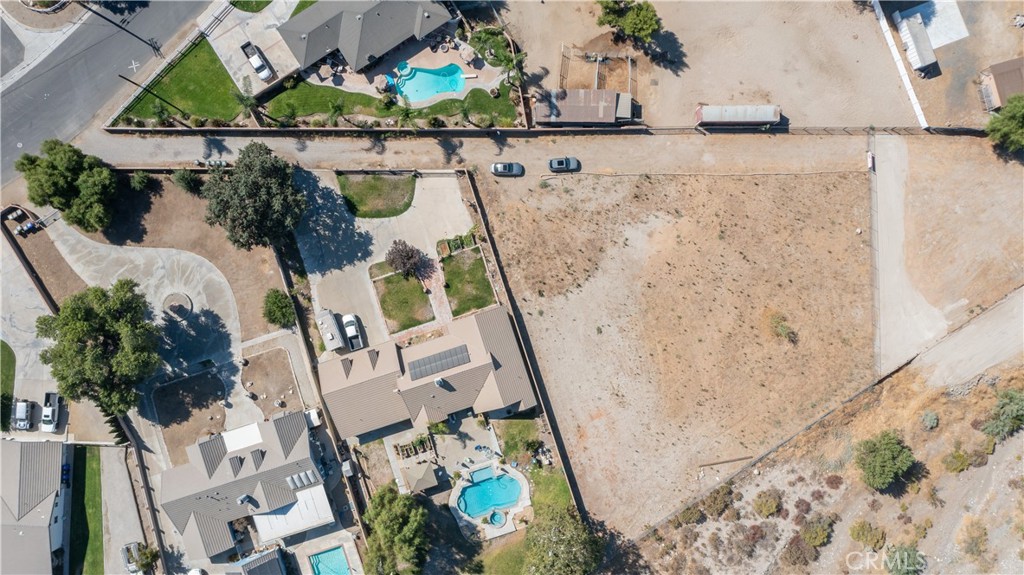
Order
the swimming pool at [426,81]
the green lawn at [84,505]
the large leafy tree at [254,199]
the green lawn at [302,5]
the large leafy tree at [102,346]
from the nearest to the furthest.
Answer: the large leafy tree at [102,346] < the large leafy tree at [254,199] < the green lawn at [302,5] < the green lawn at [84,505] < the swimming pool at [426,81]

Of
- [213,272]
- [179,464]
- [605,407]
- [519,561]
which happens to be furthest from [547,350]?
[179,464]

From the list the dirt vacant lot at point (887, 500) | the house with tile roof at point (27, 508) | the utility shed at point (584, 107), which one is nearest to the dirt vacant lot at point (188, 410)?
the house with tile roof at point (27, 508)

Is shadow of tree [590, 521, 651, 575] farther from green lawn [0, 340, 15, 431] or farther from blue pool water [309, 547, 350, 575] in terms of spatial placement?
green lawn [0, 340, 15, 431]

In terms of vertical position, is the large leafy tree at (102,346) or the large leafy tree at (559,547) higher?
the large leafy tree at (102,346)

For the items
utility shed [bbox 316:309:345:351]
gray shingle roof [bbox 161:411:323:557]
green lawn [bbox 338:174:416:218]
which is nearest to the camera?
gray shingle roof [bbox 161:411:323:557]

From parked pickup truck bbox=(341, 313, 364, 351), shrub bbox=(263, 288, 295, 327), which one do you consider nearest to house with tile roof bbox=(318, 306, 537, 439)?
parked pickup truck bbox=(341, 313, 364, 351)

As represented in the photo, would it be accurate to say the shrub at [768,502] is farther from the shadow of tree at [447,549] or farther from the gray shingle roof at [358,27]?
the gray shingle roof at [358,27]

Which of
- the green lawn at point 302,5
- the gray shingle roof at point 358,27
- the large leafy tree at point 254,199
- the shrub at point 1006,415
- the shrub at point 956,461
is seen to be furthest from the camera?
the shrub at point 956,461
